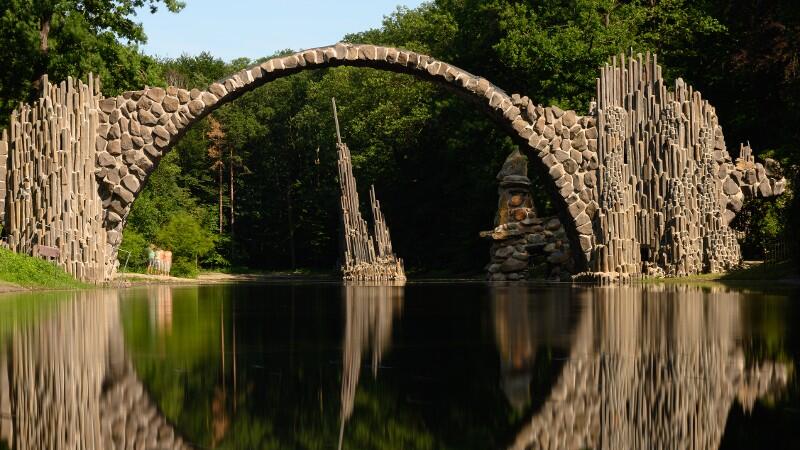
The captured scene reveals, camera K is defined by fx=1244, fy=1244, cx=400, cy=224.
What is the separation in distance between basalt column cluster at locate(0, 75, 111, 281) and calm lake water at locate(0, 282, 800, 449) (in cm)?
1248

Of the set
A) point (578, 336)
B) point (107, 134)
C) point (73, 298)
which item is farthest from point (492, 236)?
point (578, 336)

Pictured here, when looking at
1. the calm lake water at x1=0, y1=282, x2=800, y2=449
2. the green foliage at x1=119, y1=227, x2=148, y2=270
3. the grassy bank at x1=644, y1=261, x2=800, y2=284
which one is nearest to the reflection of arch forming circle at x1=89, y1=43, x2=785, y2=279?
the grassy bank at x1=644, y1=261, x2=800, y2=284

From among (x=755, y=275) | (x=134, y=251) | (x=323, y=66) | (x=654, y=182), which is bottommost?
(x=755, y=275)

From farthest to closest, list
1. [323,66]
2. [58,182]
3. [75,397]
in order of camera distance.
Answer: [323,66], [58,182], [75,397]

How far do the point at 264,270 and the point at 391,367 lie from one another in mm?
62852

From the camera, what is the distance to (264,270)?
70.4 meters

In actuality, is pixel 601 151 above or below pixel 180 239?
above

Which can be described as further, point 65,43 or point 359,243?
point 359,243

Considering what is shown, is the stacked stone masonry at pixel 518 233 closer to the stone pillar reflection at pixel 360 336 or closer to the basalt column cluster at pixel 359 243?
the basalt column cluster at pixel 359 243

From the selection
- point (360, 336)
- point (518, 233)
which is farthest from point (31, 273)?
point (518, 233)

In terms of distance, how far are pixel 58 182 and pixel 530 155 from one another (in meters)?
10.2

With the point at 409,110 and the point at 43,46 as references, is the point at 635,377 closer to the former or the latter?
the point at 43,46

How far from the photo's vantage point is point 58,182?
25.8 m

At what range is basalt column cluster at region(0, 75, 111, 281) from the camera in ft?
84.2
